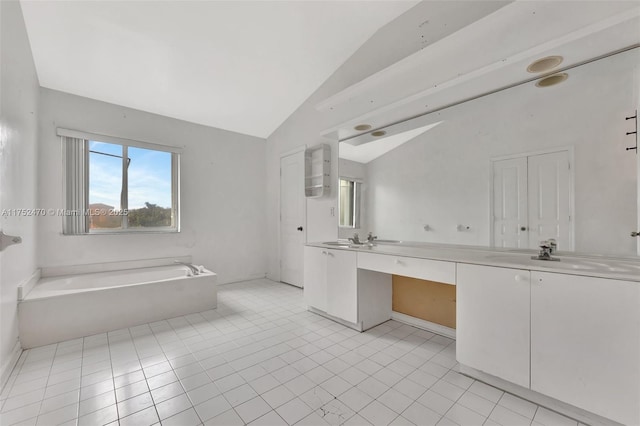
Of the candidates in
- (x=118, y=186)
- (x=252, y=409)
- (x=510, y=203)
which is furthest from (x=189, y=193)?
(x=510, y=203)

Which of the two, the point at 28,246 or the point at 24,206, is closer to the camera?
the point at 24,206

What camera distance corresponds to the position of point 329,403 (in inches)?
57.0

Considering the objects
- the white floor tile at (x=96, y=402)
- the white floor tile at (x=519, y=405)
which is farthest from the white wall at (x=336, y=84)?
the white floor tile at (x=96, y=402)

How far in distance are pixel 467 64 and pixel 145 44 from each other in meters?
3.03

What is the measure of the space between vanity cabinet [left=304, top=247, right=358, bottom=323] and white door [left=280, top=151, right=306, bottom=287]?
1.03m

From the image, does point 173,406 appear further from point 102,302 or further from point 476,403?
point 476,403

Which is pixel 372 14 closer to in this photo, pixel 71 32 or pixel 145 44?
pixel 145 44

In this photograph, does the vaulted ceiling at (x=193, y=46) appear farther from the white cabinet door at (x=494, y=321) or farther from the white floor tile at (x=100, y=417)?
the white floor tile at (x=100, y=417)

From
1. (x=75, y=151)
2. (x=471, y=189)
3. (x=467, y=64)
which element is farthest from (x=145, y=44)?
(x=471, y=189)

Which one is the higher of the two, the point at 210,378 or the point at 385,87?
the point at 385,87

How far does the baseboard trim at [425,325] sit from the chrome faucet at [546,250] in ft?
3.31

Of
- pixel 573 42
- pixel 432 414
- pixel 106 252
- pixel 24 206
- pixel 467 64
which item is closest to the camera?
pixel 432 414

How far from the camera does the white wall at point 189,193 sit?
2.86 meters

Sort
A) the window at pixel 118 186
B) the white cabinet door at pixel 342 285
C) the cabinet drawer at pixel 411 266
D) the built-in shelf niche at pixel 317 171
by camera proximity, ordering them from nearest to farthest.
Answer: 1. the cabinet drawer at pixel 411 266
2. the white cabinet door at pixel 342 285
3. the window at pixel 118 186
4. the built-in shelf niche at pixel 317 171
